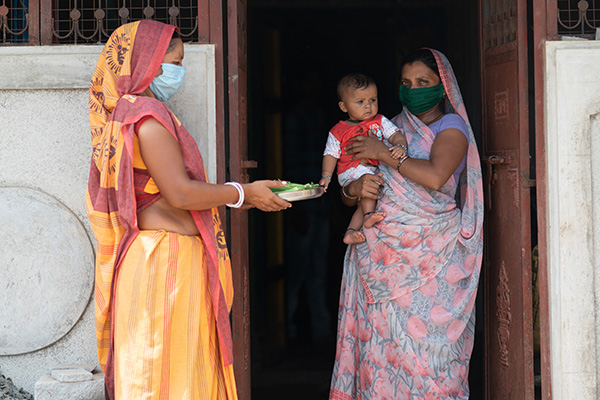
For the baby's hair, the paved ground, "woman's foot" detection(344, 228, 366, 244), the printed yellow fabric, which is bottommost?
the paved ground

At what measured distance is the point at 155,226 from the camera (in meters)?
2.98

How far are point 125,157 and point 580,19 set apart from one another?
2.34 metres

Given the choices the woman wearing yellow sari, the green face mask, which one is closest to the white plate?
the woman wearing yellow sari

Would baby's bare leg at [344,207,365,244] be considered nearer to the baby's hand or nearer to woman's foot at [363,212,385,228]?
woman's foot at [363,212,385,228]

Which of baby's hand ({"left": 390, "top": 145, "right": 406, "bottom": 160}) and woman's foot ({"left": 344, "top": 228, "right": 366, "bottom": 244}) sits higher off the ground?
baby's hand ({"left": 390, "top": 145, "right": 406, "bottom": 160})

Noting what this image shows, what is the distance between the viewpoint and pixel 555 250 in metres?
3.64

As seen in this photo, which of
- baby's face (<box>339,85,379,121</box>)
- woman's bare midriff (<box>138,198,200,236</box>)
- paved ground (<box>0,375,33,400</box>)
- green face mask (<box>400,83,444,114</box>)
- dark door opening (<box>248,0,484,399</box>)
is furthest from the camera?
dark door opening (<box>248,0,484,399</box>)

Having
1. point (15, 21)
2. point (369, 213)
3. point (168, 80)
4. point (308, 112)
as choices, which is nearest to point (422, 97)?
point (369, 213)

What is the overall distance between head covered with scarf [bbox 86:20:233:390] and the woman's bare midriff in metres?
0.06

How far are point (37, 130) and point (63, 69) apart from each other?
12.8 inches

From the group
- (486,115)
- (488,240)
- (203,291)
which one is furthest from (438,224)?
(203,291)

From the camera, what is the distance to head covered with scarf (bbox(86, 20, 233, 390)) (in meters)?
2.89

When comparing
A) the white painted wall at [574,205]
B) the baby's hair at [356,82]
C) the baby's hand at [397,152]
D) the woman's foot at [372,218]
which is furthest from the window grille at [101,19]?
the white painted wall at [574,205]

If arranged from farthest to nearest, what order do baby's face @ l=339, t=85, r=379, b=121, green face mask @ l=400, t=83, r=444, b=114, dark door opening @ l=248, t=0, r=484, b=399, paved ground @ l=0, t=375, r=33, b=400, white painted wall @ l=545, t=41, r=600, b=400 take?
dark door opening @ l=248, t=0, r=484, b=399
green face mask @ l=400, t=83, r=444, b=114
baby's face @ l=339, t=85, r=379, b=121
white painted wall @ l=545, t=41, r=600, b=400
paved ground @ l=0, t=375, r=33, b=400
